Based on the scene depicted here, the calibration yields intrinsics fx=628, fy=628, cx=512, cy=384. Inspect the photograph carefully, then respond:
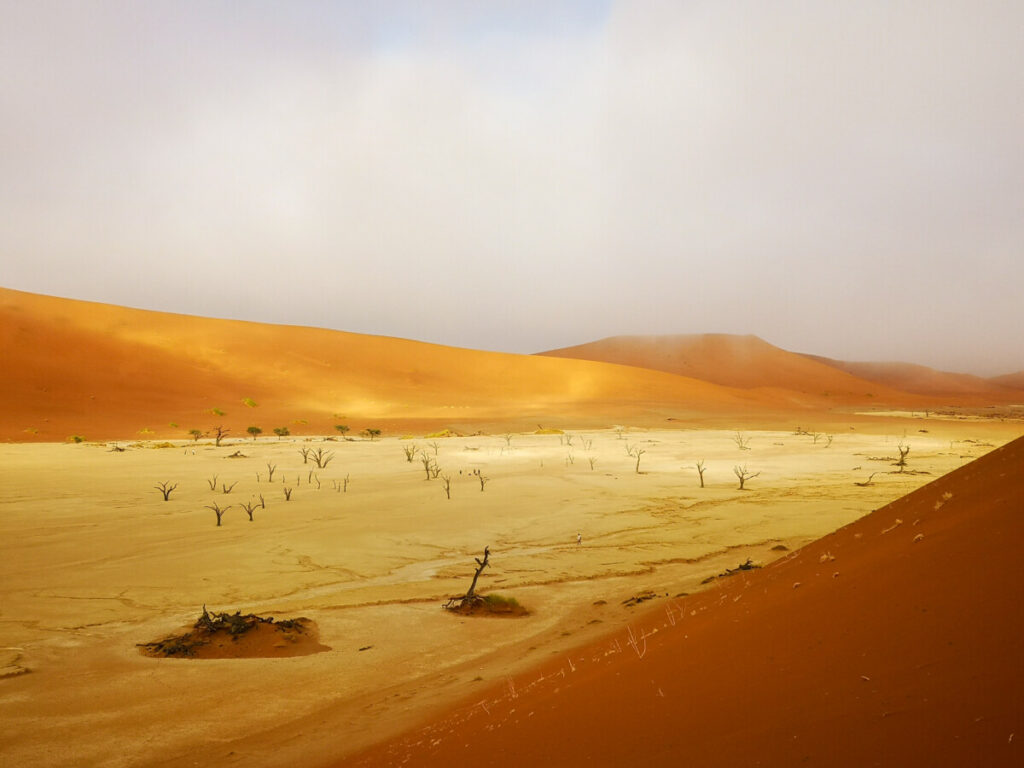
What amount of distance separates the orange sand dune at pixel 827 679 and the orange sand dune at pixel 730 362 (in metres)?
77.6

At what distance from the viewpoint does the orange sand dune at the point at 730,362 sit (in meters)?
89.2

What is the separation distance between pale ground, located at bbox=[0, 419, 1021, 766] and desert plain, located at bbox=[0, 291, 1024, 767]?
33 mm

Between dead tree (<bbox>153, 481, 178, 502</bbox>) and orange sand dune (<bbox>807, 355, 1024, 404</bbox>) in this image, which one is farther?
orange sand dune (<bbox>807, 355, 1024, 404</bbox>)

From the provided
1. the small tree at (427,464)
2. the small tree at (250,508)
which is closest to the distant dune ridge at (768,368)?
the small tree at (427,464)

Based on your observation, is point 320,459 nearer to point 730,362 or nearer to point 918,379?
point 730,362

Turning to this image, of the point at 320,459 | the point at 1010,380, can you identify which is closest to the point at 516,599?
the point at 320,459

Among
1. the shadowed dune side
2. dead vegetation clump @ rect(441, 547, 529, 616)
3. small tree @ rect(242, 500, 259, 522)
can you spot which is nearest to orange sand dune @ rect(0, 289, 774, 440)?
small tree @ rect(242, 500, 259, 522)

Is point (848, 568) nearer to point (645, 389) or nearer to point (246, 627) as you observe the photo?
point (246, 627)

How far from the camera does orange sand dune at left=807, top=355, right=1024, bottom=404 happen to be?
108688 mm

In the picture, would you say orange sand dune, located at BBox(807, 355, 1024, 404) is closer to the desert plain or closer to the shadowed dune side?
the shadowed dune side

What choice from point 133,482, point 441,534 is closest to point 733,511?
point 441,534

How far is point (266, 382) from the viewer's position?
5078cm

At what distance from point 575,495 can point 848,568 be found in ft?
27.2

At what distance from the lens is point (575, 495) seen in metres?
11.4
